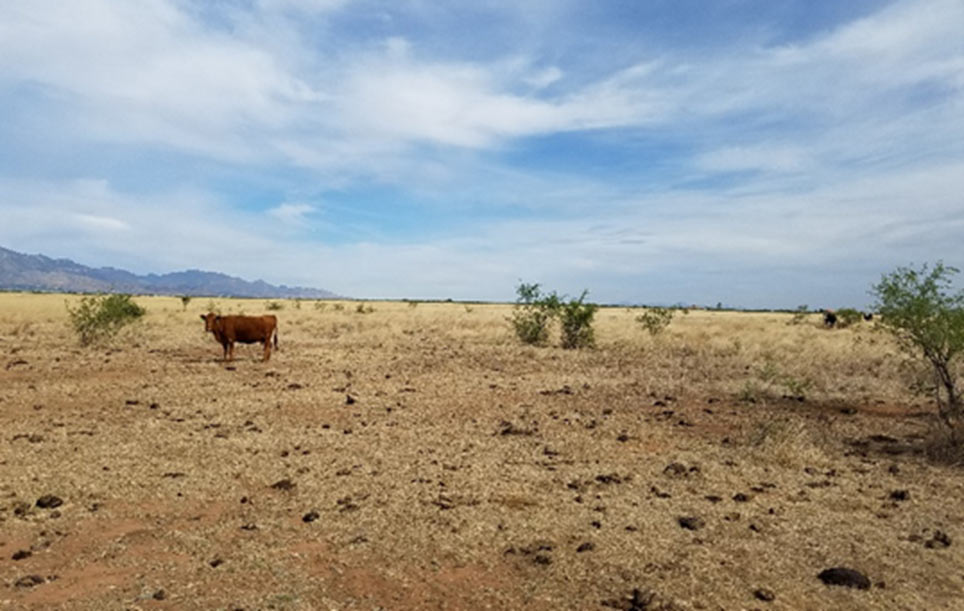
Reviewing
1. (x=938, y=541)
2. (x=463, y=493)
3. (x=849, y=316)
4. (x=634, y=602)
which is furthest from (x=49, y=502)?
(x=849, y=316)

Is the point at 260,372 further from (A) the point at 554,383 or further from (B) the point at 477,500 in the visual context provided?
(B) the point at 477,500

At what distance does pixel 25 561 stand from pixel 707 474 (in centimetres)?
791

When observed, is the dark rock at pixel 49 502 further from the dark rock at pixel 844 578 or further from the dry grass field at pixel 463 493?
the dark rock at pixel 844 578

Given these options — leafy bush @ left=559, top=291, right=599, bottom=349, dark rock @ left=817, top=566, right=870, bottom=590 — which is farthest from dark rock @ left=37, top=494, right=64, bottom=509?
leafy bush @ left=559, top=291, right=599, bottom=349

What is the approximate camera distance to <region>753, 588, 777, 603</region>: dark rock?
17.8 feet

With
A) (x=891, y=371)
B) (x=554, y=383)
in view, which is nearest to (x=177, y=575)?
(x=554, y=383)

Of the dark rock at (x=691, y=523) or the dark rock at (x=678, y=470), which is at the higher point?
the dark rock at (x=678, y=470)

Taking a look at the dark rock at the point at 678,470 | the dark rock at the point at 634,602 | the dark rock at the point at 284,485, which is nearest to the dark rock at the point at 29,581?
the dark rock at the point at 284,485

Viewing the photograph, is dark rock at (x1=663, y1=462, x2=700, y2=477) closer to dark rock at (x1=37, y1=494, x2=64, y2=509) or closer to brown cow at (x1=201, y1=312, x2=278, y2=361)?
dark rock at (x1=37, y1=494, x2=64, y2=509)

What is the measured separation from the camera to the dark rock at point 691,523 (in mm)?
7043

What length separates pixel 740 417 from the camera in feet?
42.0

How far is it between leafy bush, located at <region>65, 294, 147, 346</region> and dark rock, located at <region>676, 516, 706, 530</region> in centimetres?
2243

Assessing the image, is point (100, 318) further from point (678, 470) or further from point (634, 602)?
point (634, 602)

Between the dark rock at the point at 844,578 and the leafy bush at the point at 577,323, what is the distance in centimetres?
2130
